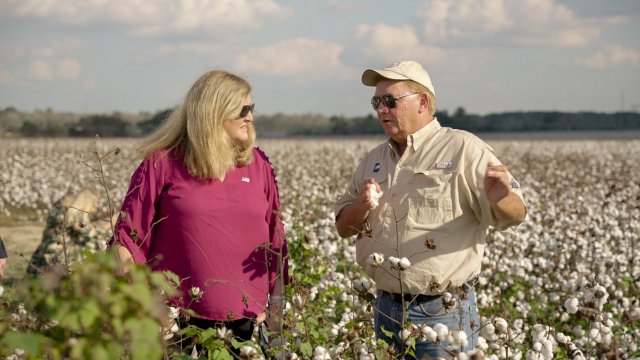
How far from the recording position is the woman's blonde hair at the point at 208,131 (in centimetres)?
377

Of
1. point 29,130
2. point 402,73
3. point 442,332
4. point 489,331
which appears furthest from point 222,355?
point 29,130

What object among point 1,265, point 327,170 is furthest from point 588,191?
point 1,265

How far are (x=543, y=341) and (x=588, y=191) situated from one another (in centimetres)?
1083

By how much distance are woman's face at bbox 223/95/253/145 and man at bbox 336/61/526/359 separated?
53cm

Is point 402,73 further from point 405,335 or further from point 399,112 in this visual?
point 405,335

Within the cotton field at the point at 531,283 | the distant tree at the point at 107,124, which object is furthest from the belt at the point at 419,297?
the distant tree at the point at 107,124

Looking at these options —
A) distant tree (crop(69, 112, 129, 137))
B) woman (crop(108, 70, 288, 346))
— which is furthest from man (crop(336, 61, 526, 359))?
distant tree (crop(69, 112, 129, 137))

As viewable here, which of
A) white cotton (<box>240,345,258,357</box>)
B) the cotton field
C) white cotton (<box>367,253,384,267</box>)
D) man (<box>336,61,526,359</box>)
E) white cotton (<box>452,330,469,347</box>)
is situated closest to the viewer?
white cotton (<box>240,345,258,357</box>)

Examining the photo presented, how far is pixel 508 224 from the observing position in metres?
3.54

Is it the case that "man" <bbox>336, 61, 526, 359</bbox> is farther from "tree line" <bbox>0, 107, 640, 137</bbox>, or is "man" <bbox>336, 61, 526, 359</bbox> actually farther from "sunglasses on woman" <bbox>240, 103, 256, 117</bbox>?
"tree line" <bbox>0, 107, 640, 137</bbox>

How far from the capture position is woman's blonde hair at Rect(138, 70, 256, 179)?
3.77 metres

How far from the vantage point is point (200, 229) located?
379cm

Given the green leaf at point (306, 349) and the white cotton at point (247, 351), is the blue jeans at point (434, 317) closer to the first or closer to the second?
the green leaf at point (306, 349)

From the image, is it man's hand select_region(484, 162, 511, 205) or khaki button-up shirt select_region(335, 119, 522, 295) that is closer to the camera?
man's hand select_region(484, 162, 511, 205)
